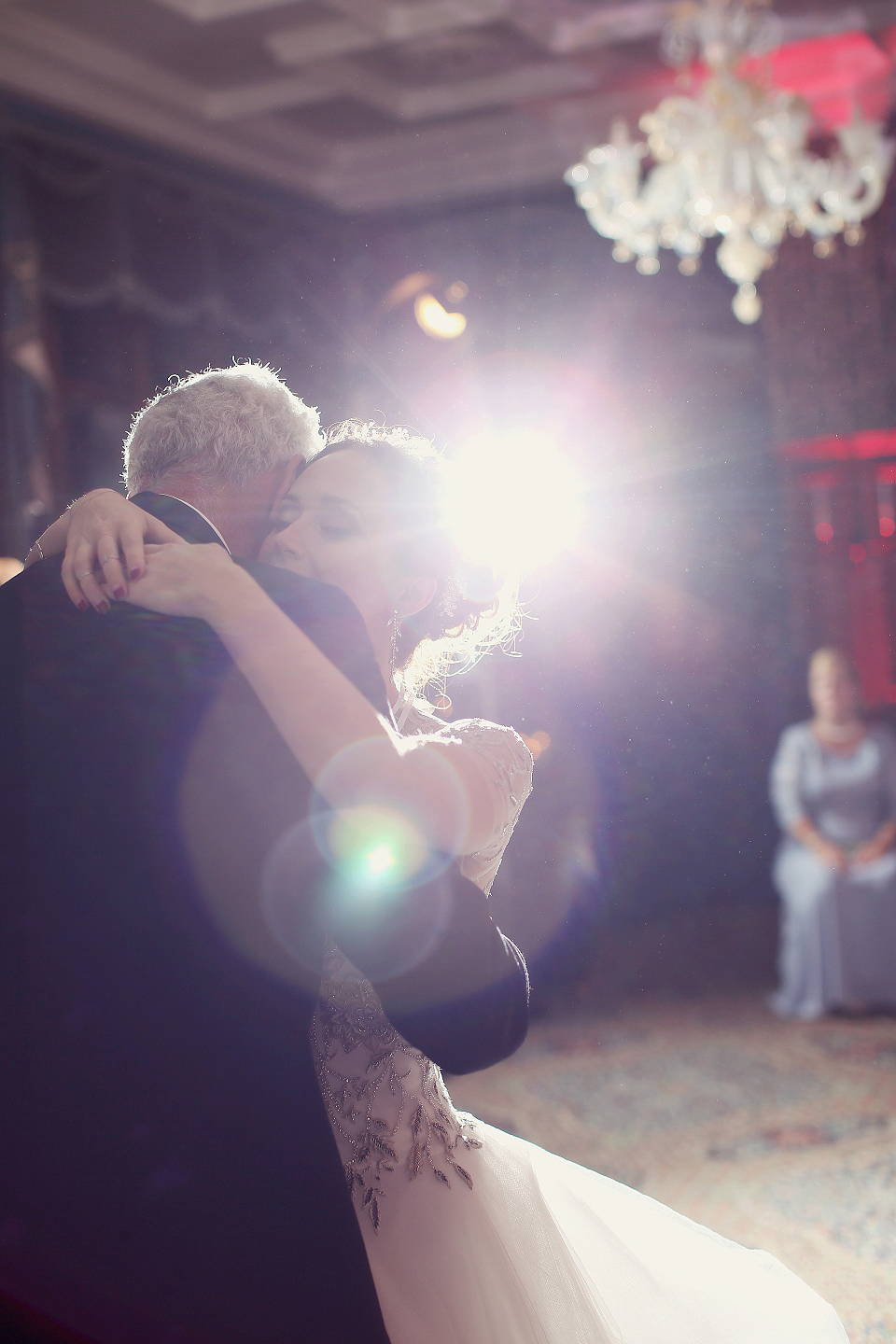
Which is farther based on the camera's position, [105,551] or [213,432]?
[213,432]

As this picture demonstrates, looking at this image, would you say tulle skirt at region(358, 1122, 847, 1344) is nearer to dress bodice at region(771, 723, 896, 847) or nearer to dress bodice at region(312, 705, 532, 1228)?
dress bodice at region(312, 705, 532, 1228)

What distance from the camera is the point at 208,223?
14.5 ft

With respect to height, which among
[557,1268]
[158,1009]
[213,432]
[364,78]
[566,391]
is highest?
[364,78]

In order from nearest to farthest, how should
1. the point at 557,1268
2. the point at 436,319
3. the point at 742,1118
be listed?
the point at 557,1268, the point at 742,1118, the point at 436,319

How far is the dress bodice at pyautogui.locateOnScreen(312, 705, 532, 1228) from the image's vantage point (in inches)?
43.0

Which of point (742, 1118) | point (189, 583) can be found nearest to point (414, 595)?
point (189, 583)

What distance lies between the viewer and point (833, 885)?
13.3ft

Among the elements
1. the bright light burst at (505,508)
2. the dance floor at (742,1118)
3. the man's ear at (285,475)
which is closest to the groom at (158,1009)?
the man's ear at (285,475)

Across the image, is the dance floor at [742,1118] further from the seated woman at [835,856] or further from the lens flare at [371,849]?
the lens flare at [371,849]

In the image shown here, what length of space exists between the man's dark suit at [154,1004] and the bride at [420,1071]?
0.14ft

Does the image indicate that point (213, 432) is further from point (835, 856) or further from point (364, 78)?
point (364, 78)

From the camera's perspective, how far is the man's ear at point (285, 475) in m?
1.17

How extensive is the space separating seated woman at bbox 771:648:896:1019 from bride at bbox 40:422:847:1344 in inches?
111

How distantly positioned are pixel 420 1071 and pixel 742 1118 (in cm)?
223
